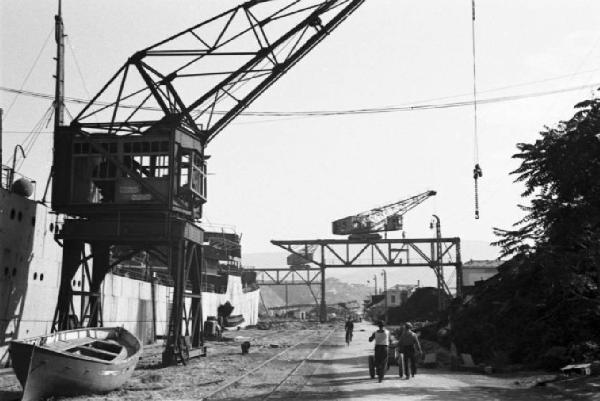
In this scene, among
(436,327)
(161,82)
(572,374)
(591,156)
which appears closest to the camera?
(591,156)

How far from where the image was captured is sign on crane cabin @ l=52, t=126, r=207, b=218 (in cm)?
2383

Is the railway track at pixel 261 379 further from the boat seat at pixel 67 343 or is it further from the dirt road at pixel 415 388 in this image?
the boat seat at pixel 67 343

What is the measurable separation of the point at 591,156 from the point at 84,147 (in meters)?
18.8

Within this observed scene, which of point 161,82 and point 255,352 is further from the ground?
point 161,82

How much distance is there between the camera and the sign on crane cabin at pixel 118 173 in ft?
78.2

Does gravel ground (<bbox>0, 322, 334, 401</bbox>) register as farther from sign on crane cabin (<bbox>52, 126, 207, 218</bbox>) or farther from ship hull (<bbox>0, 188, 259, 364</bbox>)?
sign on crane cabin (<bbox>52, 126, 207, 218</bbox>)

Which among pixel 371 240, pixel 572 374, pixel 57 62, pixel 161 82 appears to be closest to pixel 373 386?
pixel 572 374

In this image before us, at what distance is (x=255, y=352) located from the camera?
31609 millimetres

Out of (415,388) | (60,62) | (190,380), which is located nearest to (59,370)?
(190,380)

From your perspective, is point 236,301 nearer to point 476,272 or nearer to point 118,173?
point 476,272

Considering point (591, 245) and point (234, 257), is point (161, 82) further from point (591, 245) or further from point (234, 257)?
point (234, 257)

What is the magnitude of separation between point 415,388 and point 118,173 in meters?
14.6

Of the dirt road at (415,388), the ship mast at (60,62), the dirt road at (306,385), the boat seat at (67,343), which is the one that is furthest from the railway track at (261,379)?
the ship mast at (60,62)

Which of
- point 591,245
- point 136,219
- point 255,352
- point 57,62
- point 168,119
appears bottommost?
point 255,352
